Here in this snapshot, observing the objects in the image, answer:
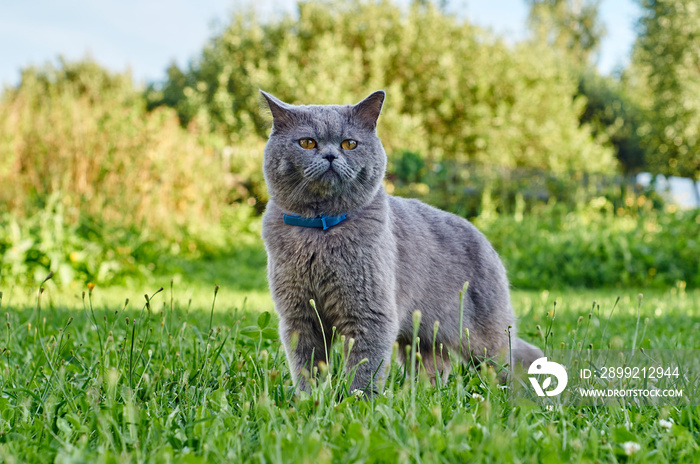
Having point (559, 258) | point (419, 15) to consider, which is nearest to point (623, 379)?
point (559, 258)

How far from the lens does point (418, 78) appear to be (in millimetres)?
13070

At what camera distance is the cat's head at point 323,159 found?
1887 mm

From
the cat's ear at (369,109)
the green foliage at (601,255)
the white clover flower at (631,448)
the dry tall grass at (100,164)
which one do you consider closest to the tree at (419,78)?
the dry tall grass at (100,164)

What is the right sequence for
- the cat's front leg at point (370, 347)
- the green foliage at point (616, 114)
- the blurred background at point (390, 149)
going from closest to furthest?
the cat's front leg at point (370, 347) < the blurred background at point (390, 149) < the green foliage at point (616, 114)

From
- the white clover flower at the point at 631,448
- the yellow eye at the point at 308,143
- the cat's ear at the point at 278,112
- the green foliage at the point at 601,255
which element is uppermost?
the cat's ear at the point at 278,112

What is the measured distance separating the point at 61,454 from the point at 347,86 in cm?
1121

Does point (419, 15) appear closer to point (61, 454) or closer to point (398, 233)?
point (398, 233)

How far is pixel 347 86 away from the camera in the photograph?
11.8m

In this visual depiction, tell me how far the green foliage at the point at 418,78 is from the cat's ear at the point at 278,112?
9801 mm

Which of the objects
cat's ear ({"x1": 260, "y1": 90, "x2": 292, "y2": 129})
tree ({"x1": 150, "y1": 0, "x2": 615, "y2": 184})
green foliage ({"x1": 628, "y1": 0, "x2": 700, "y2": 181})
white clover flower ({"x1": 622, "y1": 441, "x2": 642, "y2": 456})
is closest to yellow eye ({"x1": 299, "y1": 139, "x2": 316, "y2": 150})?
cat's ear ({"x1": 260, "y1": 90, "x2": 292, "y2": 129})

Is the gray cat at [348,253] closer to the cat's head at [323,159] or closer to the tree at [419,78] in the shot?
the cat's head at [323,159]

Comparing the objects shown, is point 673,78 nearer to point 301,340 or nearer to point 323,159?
point 323,159

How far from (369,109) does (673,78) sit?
1527cm

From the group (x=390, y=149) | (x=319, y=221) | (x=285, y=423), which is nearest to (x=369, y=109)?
(x=319, y=221)
